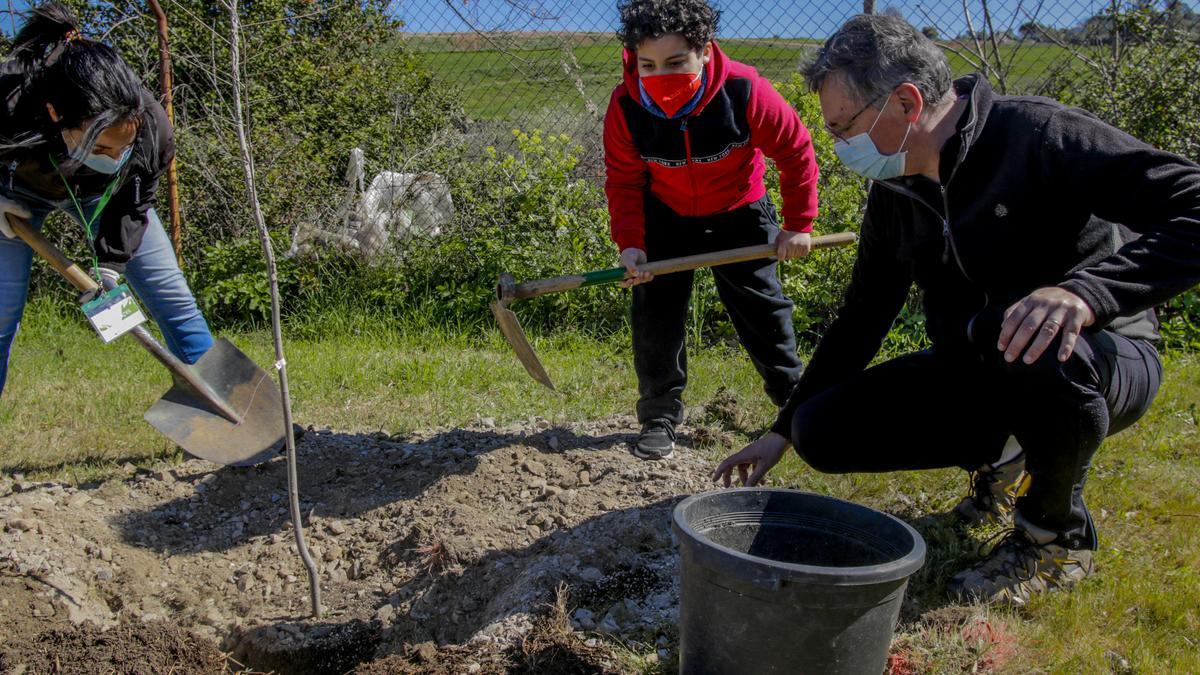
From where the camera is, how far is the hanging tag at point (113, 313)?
324 cm

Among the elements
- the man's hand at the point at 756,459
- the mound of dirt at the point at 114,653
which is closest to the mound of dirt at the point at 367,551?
the mound of dirt at the point at 114,653

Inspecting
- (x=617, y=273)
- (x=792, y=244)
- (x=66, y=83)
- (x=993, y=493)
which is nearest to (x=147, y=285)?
(x=66, y=83)

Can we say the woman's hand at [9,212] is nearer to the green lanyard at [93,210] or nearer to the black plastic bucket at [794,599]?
the green lanyard at [93,210]

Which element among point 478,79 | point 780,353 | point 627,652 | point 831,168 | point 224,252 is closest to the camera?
point 627,652

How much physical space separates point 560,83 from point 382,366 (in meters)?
Result: 2.36

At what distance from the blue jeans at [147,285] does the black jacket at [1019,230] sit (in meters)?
2.51

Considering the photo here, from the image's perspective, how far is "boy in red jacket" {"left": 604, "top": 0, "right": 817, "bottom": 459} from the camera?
3.21 metres

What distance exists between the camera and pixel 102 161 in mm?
3146

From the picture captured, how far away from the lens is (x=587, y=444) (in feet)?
12.8

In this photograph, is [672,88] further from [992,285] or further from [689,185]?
[992,285]

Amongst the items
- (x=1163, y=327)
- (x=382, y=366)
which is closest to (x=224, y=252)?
(x=382, y=366)

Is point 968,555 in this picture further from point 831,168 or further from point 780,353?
point 831,168

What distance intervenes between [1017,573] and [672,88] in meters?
1.87

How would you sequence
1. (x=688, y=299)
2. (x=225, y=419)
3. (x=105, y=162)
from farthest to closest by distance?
(x=688, y=299), (x=225, y=419), (x=105, y=162)
